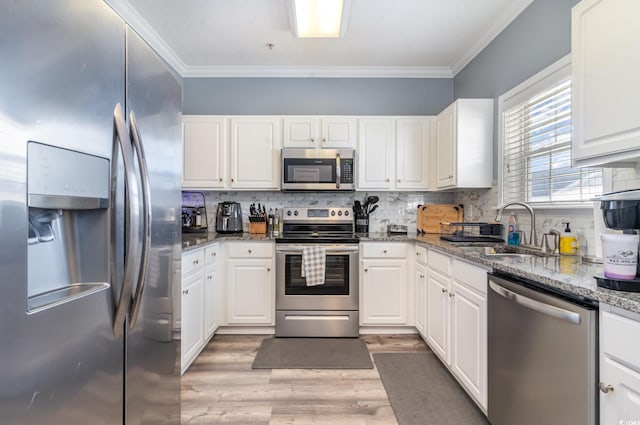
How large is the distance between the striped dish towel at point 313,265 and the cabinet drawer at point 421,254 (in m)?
0.83

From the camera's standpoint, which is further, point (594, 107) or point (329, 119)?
point (329, 119)

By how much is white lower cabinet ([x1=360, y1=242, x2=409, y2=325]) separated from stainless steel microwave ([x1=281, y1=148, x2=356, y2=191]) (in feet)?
2.27

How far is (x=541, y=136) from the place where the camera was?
7.38ft

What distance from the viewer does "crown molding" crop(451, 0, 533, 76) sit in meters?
2.38

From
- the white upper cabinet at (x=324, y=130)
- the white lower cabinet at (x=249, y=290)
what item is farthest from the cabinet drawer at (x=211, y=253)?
the white upper cabinet at (x=324, y=130)

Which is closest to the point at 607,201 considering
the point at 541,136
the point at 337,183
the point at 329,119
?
the point at 541,136

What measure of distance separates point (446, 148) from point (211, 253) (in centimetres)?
229

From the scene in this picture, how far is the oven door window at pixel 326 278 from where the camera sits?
9.71 ft

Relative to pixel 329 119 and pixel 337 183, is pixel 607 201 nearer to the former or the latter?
pixel 337 183

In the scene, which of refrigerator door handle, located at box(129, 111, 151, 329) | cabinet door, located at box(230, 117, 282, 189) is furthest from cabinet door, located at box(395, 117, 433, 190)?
refrigerator door handle, located at box(129, 111, 151, 329)

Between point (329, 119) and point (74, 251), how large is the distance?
2755 millimetres

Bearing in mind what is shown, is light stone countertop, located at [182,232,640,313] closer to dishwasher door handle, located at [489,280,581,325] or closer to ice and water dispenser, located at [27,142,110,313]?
dishwasher door handle, located at [489,280,581,325]

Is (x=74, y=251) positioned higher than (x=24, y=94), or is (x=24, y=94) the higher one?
(x=24, y=94)

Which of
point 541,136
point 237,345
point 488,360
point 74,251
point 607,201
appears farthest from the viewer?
point 237,345
